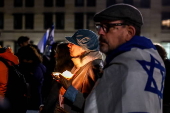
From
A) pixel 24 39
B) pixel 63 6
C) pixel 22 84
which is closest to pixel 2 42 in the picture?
pixel 63 6

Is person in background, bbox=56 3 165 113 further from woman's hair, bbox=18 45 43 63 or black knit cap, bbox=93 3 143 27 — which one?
woman's hair, bbox=18 45 43 63

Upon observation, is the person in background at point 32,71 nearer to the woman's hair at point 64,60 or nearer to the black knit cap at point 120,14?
the woman's hair at point 64,60

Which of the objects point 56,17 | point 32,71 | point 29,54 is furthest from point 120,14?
point 56,17

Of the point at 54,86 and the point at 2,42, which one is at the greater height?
the point at 54,86

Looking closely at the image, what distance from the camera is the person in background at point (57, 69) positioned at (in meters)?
3.40

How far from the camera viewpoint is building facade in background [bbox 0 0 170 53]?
36.0 meters

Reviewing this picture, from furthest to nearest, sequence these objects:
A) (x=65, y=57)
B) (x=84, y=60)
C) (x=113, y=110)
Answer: (x=65, y=57) → (x=84, y=60) → (x=113, y=110)

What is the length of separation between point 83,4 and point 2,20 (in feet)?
31.1

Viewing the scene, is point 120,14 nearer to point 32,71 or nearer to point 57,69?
point 57,69

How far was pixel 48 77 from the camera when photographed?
24.0 feet

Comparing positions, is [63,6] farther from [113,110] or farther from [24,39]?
[113,110]

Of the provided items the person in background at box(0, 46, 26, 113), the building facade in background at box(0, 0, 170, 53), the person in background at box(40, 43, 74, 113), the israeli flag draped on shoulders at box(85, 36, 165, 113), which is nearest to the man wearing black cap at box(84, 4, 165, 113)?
the israeli flag draped on shoulders at box(85, 36, 165, 113)

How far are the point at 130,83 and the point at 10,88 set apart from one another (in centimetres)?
283

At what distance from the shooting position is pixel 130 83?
1.75 metres
